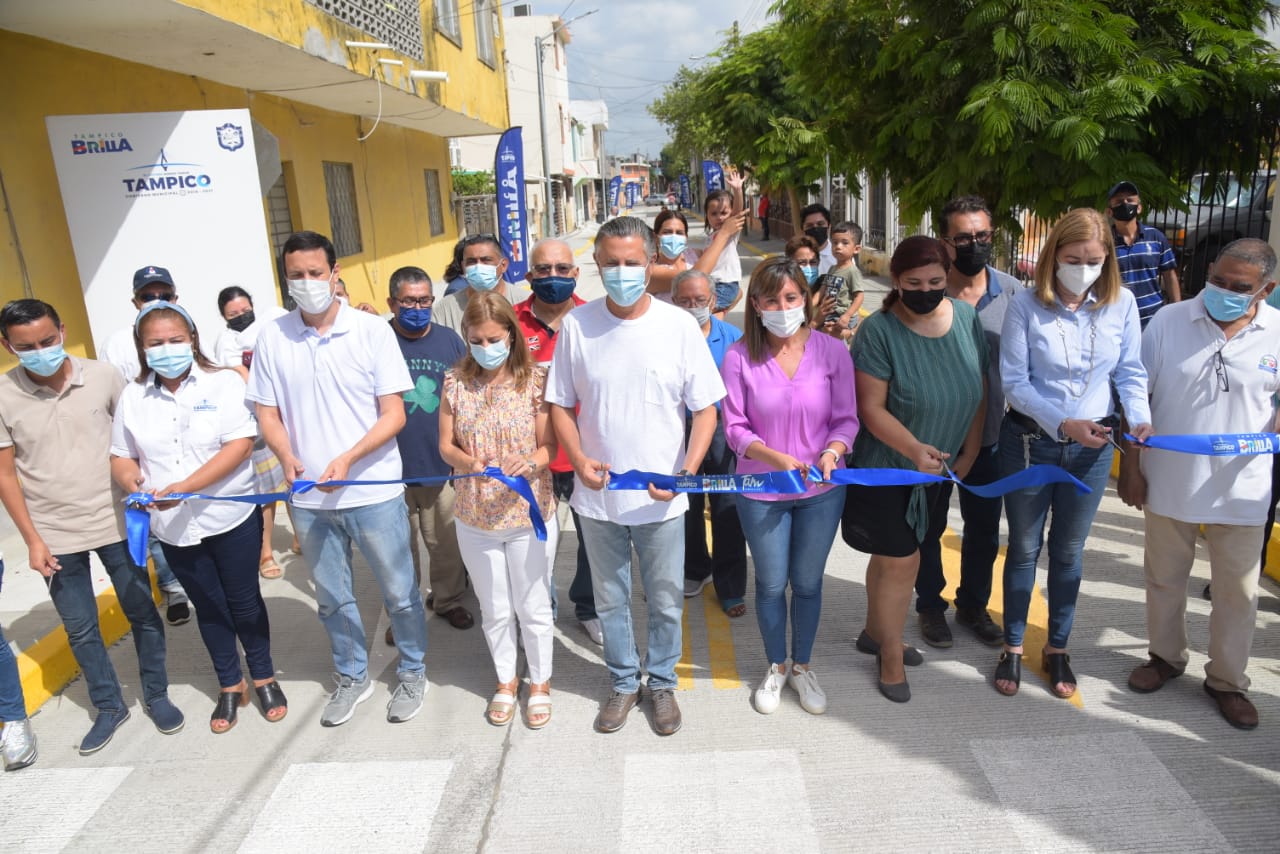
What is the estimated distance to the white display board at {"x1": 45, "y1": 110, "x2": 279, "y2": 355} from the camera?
19.5ft

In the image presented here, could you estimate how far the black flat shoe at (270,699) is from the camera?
12.0ft

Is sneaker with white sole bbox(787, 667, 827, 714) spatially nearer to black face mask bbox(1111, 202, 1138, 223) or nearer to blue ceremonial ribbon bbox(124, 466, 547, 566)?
blue ceremonial ribbon bbox(124, 466, 547, 566)

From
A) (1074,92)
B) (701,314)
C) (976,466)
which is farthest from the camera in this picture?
(1074,92)

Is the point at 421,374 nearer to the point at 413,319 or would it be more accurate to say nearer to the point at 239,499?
the point at 413,319

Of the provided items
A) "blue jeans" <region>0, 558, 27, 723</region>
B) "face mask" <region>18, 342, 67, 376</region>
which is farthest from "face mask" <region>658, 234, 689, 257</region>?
"blue jeans" <region>0, 558, 27, 723</region>

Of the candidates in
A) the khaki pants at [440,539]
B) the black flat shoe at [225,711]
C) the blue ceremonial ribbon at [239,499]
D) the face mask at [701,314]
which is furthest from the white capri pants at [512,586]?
the face mask at [701,314]

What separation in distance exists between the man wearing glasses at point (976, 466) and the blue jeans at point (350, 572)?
2420 mm

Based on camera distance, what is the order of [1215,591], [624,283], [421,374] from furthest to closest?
[421,374], [1215,591], [624,283]

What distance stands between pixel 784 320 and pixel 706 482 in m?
0.69

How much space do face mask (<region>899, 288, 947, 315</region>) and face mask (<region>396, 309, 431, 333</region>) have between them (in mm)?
2236

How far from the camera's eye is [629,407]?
3.14m

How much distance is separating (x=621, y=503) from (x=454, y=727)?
4.19ft

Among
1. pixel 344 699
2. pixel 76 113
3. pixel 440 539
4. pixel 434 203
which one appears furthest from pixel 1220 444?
pixel 434 203

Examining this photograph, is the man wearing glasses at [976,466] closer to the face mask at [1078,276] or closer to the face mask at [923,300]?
the face mask at [1078,276]
